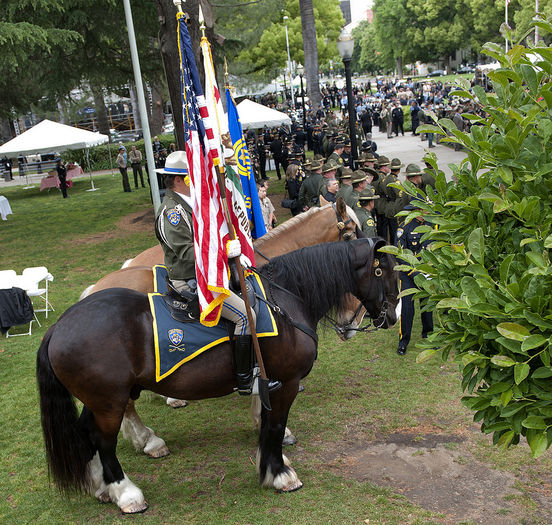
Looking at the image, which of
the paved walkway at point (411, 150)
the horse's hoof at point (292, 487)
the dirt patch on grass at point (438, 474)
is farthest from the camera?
the paved walkway at point (411, 150)

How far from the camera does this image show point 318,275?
6.02 m

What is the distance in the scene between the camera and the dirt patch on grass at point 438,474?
5.38 m

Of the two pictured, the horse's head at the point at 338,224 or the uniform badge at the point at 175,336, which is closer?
the uniform badge at the point at 175,336

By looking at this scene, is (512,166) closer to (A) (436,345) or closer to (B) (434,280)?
(B) (434,280)

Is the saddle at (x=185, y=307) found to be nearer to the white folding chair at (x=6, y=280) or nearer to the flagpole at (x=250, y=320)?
the flagpole at (x=250, y=320)

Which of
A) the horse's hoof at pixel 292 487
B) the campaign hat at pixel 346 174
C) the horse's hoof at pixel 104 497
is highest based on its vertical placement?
the campaign hat at pixel 346 174

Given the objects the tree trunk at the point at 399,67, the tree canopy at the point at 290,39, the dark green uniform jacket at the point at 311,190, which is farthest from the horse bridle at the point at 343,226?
the tree trunk at the point at 399,67

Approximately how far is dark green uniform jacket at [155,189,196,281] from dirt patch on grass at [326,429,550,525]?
8.41 ft

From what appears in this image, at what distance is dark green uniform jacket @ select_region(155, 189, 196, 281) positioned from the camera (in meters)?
5.76

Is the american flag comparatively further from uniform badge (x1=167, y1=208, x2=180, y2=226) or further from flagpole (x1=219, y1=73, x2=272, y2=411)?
uniform badge (x1=167, y1=208, x2=180, y2=226)

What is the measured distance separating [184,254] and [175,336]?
79 centimetres

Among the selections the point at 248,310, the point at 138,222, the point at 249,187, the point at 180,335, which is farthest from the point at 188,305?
the point at 138,222

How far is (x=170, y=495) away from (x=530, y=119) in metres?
4.75

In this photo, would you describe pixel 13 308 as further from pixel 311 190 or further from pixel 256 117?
pixel 256 117
